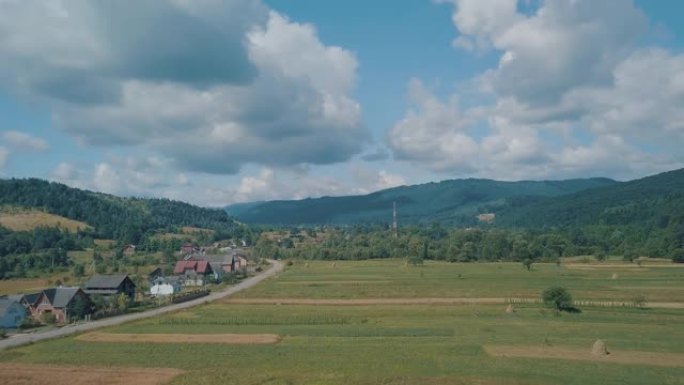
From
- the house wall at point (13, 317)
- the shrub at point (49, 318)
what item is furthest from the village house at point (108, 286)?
the house wall at point (13, 317)

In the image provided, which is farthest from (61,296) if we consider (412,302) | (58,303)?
(412,302)

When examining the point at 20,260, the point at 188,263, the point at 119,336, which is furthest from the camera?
the point at 20,260

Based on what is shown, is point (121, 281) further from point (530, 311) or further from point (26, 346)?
point (530, 311)

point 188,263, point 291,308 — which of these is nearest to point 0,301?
point 291,308

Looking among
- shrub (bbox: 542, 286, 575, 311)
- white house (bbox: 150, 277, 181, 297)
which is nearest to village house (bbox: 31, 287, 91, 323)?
white house (bbox: 150, 277, 181, 297)

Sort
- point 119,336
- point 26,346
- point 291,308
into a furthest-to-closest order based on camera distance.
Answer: point 291,308 → point 119,336 → point 26,346

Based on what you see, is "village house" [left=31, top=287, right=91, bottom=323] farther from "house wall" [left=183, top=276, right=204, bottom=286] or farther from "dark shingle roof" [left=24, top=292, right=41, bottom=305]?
"house wall" [left=183, top=276, right=204, bottom=286]
